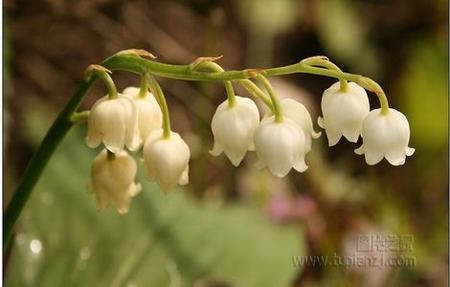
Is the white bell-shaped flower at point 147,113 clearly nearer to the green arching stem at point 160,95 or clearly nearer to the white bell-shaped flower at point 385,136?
the green arching stem at point 160,95

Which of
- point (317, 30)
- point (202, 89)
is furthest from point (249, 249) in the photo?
point (317, 30)

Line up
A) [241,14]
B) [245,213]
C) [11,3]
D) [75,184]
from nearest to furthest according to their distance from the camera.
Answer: [75,184] < [245,213] < [11,3] < [241,14]

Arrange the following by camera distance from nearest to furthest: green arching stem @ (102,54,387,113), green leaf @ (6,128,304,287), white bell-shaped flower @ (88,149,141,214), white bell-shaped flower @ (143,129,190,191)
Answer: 1. green arching stem @ (102,54,387,113)
2. white bell-shaped flower @ (143,129,190,191)
3. white bell-shaped flower @ (88,149,141,214)
4. green leaf @ (6,128,304,287)

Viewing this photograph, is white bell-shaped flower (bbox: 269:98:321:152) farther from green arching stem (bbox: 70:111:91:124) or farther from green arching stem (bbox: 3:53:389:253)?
green arching stem (bbox: 70:111:91:124)

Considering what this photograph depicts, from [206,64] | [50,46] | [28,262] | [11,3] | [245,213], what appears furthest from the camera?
[50,46]

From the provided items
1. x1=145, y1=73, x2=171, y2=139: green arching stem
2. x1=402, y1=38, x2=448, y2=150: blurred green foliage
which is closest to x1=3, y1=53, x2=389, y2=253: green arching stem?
x1=145, y1=73, x2=171, y2=139: green arching stem

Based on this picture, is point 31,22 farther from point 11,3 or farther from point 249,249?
point 249,249
